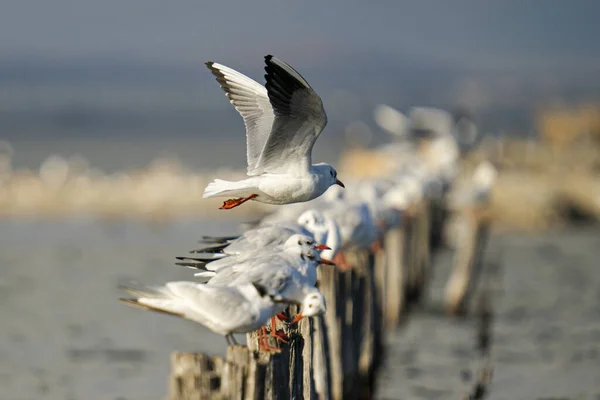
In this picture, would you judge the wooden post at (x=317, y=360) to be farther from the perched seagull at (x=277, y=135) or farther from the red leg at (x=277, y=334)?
the perched seagull at (x=277, y=135)

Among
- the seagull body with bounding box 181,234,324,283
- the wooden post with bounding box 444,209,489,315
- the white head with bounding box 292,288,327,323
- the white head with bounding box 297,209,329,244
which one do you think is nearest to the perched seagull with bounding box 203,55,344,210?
the white head with bounding box 297,209,329,244

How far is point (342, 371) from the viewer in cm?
766

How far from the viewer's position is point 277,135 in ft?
22.4

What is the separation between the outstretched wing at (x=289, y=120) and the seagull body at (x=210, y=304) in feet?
5.94

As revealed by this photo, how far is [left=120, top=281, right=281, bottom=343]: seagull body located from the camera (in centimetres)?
463

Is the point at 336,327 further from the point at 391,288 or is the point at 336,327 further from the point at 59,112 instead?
the point at 59,112

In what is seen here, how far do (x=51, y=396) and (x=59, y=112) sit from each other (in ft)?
292

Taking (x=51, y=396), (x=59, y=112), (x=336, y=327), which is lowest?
(x=51, y=396)

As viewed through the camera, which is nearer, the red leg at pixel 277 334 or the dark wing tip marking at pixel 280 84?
the red leg at pixel 277 334

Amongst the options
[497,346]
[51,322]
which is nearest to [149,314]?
[51,322]

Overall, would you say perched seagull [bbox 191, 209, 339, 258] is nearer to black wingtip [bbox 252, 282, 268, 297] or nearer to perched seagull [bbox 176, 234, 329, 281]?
perched seagull [bbox 176, 234, 329, 281]

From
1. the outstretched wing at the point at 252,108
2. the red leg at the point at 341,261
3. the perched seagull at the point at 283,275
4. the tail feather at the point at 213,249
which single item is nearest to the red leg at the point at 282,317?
the perched seagull at the point at 283,275

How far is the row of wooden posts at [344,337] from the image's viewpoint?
4320 mm

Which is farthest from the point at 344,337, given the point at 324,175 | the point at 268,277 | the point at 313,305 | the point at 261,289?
the point at 261,289
